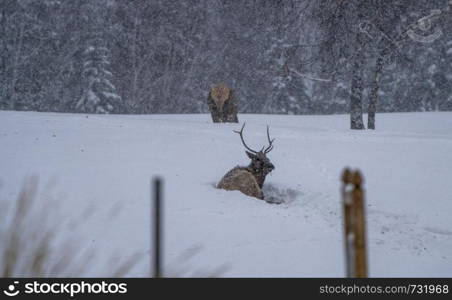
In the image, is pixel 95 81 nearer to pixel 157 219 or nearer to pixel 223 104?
pixel 223 104

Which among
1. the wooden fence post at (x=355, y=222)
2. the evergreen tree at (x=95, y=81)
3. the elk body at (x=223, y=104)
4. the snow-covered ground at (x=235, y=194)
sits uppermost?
A: the evergreen tree at (x=95, y=81)

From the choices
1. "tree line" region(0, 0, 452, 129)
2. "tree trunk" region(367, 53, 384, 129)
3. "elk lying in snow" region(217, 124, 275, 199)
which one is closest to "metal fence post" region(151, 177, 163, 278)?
"elk lying in snow" region(217, 124, 275, 199)

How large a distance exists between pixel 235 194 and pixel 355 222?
23.8 ft

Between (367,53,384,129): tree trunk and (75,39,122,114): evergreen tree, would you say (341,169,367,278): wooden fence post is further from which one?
(75,39,122,114): evergreen tree

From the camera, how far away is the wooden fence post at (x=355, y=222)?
1670 mm

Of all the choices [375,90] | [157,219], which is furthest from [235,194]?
[375,90]

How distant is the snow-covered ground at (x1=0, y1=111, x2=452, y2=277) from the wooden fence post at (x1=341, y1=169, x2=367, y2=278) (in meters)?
2.11

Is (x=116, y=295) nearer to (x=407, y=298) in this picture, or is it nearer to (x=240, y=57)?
(x=407, y=298)

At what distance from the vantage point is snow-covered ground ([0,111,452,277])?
636cm

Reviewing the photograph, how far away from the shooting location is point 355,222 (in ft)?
5.53

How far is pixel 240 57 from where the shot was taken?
38.8m

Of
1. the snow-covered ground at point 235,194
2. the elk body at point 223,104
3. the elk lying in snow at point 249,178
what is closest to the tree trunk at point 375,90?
the snow-covered ground at point 235,194

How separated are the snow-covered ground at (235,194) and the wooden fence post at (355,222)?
2108 millimetres

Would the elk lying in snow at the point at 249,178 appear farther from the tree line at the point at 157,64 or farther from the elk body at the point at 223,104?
the tree line at the point at 157,64
